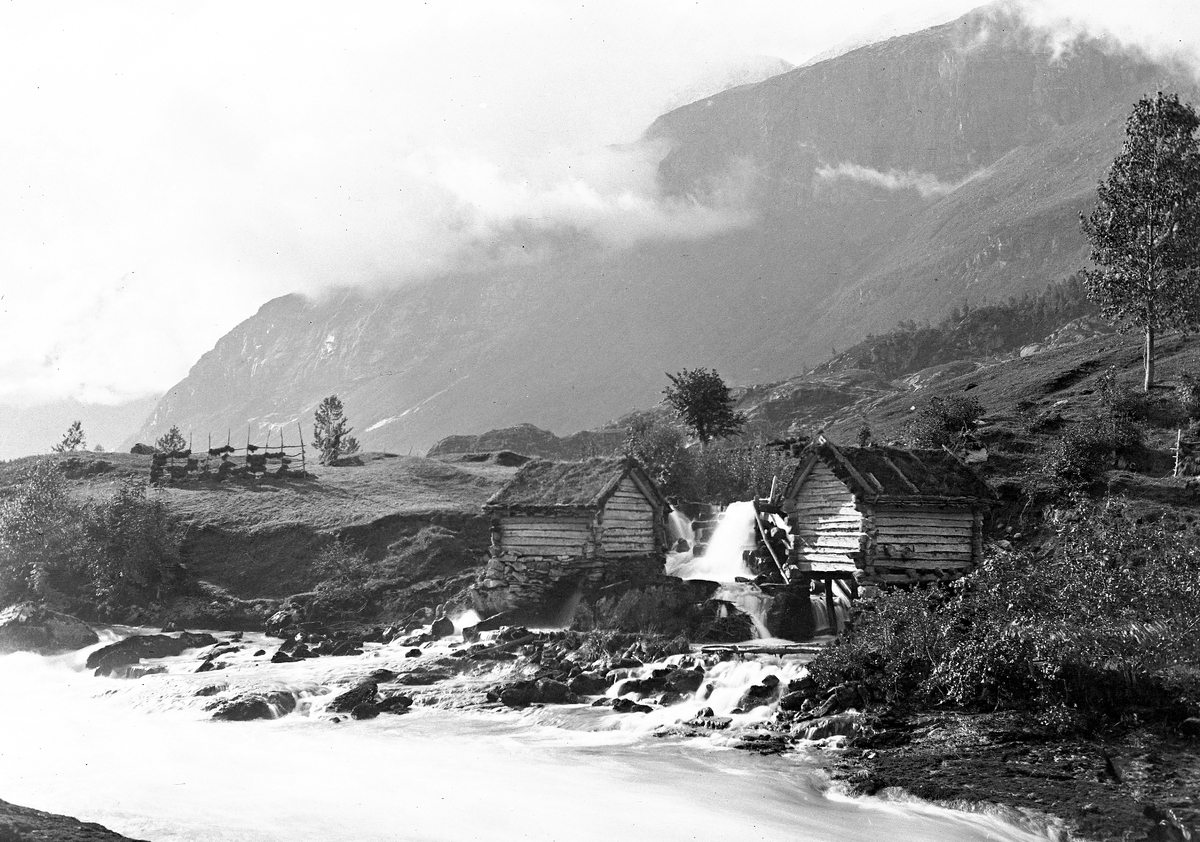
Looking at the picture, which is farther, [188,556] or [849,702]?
[188,556]

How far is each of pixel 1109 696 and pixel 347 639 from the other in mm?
26062

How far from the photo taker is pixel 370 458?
85062 millimetres

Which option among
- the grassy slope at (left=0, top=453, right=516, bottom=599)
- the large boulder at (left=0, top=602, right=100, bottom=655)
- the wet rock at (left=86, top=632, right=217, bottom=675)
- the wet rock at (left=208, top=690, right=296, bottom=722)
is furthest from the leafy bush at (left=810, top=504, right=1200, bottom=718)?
A: the large boulder at (left=0, top=602, right=100, bottom=655)

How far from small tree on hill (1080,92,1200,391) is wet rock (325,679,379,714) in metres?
45.2

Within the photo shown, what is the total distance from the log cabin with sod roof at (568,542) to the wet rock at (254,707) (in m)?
11.6

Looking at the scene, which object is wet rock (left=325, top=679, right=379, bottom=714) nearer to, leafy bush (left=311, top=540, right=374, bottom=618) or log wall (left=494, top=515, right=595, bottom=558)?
log wall (left=494, top=515, right=595, bottom=558)

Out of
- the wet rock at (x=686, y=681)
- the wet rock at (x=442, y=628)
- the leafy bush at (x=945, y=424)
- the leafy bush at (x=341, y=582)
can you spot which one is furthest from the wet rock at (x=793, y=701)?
the leafy bush at (x=945, y=424)

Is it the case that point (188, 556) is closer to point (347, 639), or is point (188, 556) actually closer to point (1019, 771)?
point (347, 639)

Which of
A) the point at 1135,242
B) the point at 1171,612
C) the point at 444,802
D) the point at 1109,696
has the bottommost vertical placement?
the point at 444,802

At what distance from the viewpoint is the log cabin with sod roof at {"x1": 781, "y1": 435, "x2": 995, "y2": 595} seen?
33750mm

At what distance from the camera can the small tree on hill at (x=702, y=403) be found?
233ft

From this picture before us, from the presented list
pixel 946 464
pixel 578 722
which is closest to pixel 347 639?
pixel 578 722

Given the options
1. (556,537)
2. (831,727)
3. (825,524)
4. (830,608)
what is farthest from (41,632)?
(831,727)

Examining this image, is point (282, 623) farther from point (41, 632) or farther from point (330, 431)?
point (330, 431)
